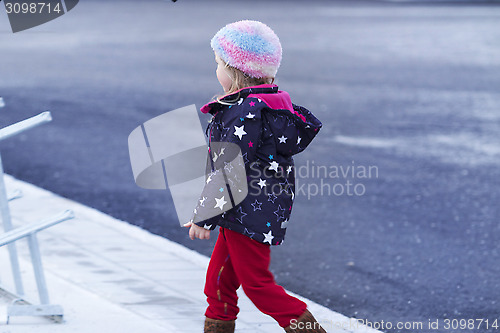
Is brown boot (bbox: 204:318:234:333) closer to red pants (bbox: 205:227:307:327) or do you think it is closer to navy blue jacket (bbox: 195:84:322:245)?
red pants (bbox: 205:227:307:327)

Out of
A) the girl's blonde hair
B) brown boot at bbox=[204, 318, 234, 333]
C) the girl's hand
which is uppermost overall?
the girl's blonde hair

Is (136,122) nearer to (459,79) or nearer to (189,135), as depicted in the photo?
(189,135)

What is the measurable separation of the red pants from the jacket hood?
0.40 m

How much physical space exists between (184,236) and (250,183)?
244 centimetres

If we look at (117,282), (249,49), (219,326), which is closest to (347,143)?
(117,282)

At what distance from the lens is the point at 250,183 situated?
2.93m

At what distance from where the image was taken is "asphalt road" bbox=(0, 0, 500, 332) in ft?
15.2

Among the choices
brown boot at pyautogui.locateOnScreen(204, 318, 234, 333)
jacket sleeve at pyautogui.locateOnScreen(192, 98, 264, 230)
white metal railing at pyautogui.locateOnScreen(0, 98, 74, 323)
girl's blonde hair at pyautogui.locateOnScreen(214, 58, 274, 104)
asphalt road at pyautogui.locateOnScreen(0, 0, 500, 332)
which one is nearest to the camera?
jacket sleeve at pyautogui.locateOnScreen(192, 98, 264, 230)

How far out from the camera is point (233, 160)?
2.93 metres

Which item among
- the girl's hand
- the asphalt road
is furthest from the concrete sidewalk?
the girl's hand

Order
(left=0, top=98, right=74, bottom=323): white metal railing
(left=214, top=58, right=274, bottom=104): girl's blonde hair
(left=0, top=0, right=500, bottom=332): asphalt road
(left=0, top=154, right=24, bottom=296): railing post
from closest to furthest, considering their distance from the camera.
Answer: (left=214, top=58, right=274, bottom=104): girl's blonde hair → (left=0, top=98, right=74, bottom=323): white metal railing → (left=0, top=154, right=24, bottom=296): railing post → (left=0, top=0, right=500, bottom=332): asphalt road

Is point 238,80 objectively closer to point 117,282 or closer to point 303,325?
point 303,325

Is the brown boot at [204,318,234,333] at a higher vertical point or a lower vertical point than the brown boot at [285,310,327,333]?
lower

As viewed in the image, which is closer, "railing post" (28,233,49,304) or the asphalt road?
"railing post" (28,233,49,304)
